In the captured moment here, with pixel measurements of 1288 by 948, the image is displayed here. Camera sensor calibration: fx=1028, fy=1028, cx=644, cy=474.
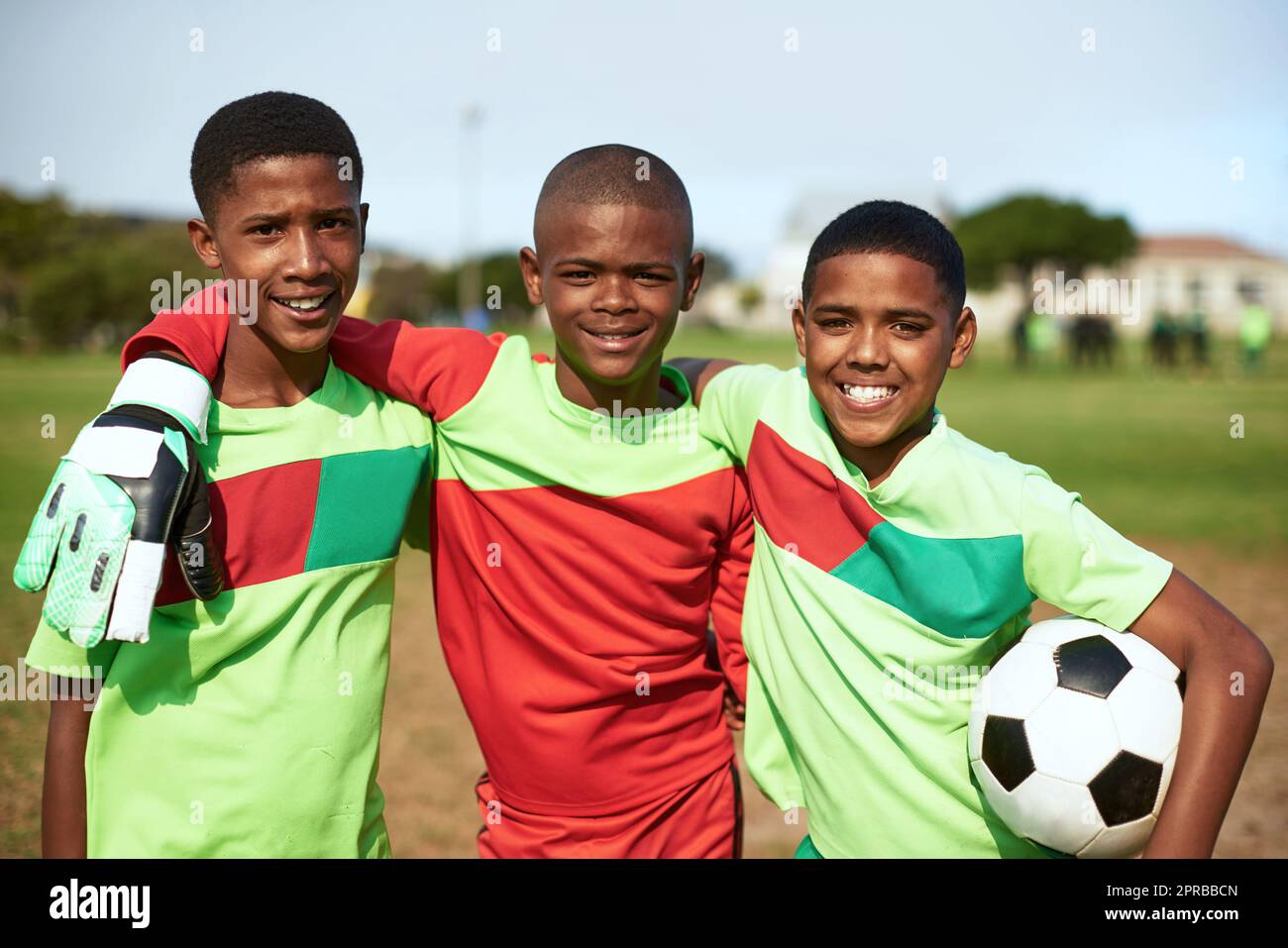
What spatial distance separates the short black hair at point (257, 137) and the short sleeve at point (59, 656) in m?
1.00

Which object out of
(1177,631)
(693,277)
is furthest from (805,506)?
(1177,631)

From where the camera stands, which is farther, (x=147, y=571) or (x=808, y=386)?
(x=808, y=386)

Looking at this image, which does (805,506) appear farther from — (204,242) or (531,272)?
(204,242)

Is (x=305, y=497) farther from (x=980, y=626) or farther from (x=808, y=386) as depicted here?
(x=980, y=626)

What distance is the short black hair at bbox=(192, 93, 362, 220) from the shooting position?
2.33 metres

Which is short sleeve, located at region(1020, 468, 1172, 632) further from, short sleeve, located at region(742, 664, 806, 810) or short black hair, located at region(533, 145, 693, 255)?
short black hair, located at region(533, 145, 693, 255)

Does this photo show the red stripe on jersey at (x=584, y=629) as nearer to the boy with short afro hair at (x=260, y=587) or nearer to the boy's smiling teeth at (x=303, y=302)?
the boy with short afro hair at (x=260, y=587)

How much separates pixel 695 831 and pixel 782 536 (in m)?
0.86

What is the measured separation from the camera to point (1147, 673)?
2.17 metres

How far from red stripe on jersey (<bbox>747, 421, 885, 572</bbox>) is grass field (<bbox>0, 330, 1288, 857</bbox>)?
1.96 m

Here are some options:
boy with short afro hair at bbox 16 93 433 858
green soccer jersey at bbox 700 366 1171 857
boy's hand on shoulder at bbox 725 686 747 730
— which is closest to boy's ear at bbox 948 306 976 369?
green soccer jersey at bbox 700 366 1171 857

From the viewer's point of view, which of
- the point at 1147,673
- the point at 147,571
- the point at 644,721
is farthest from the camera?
the point at 644,721
